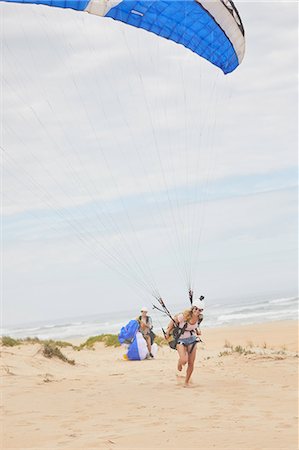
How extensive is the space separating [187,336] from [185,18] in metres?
4.80

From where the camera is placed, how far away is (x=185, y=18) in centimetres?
870

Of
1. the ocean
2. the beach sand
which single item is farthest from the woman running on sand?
the ocean

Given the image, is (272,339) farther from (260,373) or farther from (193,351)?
(193,351)

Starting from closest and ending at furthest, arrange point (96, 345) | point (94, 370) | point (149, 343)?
point (94, 370)
point (149, 343)
point (96, 345)

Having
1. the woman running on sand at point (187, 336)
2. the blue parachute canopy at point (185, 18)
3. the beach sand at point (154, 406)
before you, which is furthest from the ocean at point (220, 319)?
the blue parachute canopy at point (185, 18)

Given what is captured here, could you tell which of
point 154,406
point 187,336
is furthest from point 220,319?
point 154,406

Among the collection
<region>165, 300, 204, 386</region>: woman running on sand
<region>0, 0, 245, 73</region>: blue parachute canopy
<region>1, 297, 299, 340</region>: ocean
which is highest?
<region>0, 0, 245, 73</region>: blue parachute canopy

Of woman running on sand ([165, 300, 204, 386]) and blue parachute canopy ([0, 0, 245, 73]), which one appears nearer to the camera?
blue parachute canopy ([0, 0, 245, 73])

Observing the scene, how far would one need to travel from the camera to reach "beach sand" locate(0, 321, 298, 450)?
5.99 m

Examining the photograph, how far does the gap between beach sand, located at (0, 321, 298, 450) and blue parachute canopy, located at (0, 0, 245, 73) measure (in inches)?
201

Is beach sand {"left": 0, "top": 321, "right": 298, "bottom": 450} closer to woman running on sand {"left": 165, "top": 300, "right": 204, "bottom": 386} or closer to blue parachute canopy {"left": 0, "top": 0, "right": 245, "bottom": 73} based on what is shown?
woman running on sand {"left": 165, "top": 300, "right": 204, "bottom": 386}

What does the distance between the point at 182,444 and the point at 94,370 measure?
765 centimetres

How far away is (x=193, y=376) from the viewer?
420 inches

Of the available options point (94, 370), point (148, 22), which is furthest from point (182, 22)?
point (94, 370)
